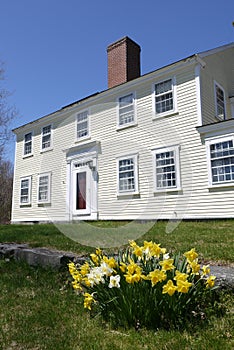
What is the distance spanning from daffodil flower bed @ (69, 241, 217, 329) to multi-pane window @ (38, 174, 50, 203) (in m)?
12.7

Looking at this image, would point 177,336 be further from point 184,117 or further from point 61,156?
point 61,156

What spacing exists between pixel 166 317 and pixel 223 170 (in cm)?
787

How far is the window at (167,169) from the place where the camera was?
10312 millimetres

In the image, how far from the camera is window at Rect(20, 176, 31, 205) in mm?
15932

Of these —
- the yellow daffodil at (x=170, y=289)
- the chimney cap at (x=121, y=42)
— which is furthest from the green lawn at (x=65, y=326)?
the chimney cap at (x=121, y=42)

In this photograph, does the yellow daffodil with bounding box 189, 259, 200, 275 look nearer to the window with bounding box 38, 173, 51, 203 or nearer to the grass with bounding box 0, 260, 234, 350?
the grass with bounding box 0, 260, 234, 350

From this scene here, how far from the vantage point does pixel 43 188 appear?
14.9 meters

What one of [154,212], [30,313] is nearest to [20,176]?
[154,212]

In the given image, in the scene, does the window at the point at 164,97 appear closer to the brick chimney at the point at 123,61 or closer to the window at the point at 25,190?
the brick chimney at the point at 123,61

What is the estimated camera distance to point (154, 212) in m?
10.8

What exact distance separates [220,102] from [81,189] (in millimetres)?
7376

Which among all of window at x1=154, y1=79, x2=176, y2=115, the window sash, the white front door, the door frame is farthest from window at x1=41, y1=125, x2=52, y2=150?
window at x1=154, y1=79, x2=176, y2=115

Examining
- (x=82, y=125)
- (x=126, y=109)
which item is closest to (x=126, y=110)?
(x=126, y=109)

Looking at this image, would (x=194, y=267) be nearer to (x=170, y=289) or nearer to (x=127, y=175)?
(x=170, y=289)
